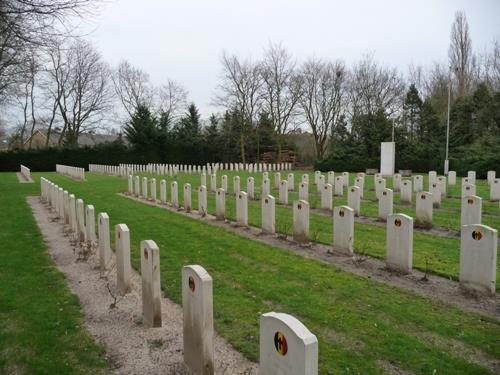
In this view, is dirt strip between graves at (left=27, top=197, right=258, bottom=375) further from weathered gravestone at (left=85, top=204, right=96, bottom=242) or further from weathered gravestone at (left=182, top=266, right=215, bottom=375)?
weathered gravestone at (left=85, top=204, right=96, bottom=242)

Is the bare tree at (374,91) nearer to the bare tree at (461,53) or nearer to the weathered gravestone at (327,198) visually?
the bare tree at (461,53)

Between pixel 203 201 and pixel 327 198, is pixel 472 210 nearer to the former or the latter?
pixel 327 198

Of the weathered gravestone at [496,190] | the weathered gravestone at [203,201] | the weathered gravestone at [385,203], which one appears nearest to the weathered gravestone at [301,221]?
the weathered gravestone at [385,203]

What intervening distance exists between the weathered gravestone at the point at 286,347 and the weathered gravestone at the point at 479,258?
4.10 meters

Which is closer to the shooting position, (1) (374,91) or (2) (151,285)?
(2) (151,285)

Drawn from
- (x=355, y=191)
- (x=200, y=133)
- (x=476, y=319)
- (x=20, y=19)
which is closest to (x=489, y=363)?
(x=476, y=319)

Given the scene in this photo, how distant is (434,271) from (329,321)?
9.03 ft

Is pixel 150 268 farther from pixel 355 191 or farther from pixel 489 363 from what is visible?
pixel 355 191

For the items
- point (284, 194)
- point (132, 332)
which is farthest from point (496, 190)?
point (132, 332)

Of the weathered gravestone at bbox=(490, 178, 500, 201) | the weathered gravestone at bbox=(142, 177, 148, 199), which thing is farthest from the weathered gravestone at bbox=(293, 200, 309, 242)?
the weathered gravestone at bbox=(142, 177, 148, 199)

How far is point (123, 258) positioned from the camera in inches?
223

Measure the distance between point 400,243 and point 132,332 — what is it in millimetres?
4108

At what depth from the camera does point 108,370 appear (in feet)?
12.5

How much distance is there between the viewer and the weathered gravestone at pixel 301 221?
8648mm
